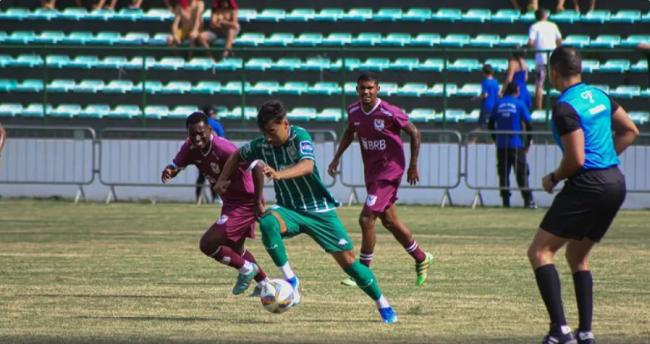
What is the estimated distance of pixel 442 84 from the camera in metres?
24.7

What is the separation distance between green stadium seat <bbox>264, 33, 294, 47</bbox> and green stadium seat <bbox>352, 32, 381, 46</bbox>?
1543mm

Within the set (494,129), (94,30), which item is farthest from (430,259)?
(94,30)

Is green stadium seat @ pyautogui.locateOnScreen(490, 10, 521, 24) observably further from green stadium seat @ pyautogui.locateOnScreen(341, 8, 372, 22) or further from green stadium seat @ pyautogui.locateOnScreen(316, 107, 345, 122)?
green stadium seat @ pyautogui.locateOnScreen(316, 107, 345, 122)

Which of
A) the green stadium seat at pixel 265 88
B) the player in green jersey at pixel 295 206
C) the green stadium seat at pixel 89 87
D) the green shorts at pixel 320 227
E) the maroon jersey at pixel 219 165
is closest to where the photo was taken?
the player in green jersey at pixel 295 206

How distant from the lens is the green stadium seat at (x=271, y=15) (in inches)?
1089

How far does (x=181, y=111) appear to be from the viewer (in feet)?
85.5

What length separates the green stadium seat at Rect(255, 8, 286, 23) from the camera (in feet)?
90.8

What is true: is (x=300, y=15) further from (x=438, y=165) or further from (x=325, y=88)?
(x=438, y=165)

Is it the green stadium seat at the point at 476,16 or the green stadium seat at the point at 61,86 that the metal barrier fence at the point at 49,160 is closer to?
the green stadium seat at the point at 61,86

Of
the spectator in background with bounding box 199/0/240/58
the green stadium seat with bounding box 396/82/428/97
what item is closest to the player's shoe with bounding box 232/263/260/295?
the green stadium seat with bounding box 396/82/428/97

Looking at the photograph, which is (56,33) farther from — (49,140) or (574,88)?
(574,88)

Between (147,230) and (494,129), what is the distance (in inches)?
Answer: 303

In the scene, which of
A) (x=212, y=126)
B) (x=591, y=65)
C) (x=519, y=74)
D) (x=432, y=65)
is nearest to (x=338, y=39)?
(x=432, y=65)

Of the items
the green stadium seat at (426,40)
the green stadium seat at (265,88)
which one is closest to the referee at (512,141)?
the green stadium seat at (426,40)
